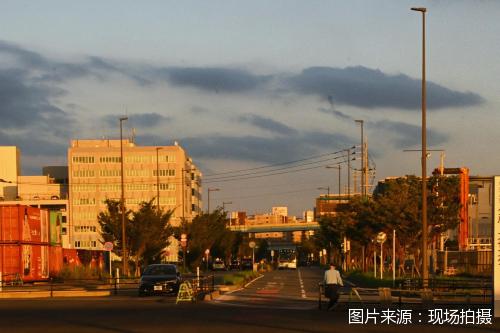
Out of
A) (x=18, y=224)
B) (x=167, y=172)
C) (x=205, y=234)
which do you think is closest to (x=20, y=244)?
(x=18, y=224)

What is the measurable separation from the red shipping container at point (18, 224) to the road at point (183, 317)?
63.3 feet

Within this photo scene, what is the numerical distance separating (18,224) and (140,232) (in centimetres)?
1741

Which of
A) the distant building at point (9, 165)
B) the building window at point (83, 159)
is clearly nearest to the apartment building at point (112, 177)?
the building window at point (83, 159)

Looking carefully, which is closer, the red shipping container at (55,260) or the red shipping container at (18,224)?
the red shipping container at (18,224)

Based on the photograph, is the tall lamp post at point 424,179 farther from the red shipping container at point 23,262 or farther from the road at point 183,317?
the red shipping container at point 23,262

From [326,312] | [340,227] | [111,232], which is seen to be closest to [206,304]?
[326,312]

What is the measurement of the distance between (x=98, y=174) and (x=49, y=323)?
482 ft

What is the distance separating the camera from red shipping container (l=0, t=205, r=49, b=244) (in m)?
55.1

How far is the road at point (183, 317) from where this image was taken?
71.9 feet

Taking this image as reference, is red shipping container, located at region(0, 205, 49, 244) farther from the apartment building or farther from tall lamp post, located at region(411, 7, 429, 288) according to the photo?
the apartment building

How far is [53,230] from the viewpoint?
2507 inches

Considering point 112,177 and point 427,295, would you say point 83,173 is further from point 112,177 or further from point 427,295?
point 427,295

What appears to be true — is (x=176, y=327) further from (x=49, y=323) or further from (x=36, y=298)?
(x=36, y=298)

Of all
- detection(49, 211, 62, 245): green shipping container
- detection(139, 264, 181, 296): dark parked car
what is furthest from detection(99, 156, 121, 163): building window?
detection(139, 264, 181, 296): dark parked car
